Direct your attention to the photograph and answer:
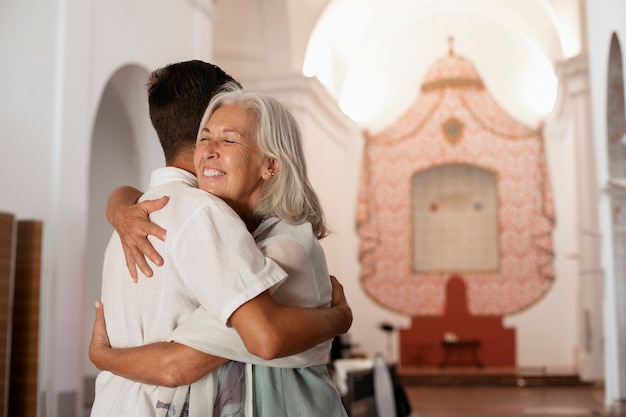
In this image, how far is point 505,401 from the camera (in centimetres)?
1262

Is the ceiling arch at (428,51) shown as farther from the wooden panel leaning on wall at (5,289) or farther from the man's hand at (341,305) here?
the man's hand at (341,305)

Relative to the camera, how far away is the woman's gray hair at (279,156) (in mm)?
1974

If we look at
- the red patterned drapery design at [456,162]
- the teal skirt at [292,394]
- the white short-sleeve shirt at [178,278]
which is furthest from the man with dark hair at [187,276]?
the red patterned drapery design at [456,162]

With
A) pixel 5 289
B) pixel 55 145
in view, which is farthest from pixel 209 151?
pixel 55 145

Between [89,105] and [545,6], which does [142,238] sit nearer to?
[89,105]

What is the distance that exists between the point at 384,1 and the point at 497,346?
7.96 metres

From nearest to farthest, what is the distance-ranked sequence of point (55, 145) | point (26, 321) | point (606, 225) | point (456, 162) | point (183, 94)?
point (183, 94) < point (26, 321) < point (55, 145) < point (606, 225) < point (456, 162)

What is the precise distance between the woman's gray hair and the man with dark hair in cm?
16

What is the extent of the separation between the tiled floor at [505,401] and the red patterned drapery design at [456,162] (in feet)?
10.1

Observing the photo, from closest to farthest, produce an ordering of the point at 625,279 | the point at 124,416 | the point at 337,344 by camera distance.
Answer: the point at 124,416, the point at 625,279, the point at 337,344

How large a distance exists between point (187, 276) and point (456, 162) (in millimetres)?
17025

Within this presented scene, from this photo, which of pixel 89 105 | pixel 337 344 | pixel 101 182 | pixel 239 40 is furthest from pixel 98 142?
pixel 337 344

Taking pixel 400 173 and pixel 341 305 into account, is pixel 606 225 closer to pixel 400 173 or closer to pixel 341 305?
pixel 400 173

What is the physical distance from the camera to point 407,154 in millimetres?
18656
